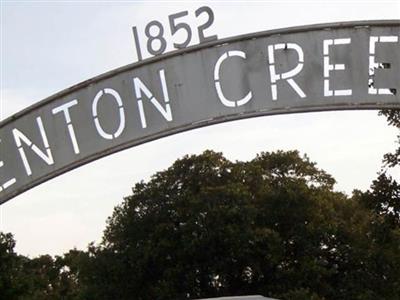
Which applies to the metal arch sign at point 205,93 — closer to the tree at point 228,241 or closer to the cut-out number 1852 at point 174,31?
the cut-out number 1852 at point 174,31

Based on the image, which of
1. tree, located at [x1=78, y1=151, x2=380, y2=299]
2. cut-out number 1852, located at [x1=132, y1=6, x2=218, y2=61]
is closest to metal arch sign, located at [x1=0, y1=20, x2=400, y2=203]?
cut-out number 1852, located at [x1=132, y1=6, x2=218, y2=61]

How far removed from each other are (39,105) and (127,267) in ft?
72.5

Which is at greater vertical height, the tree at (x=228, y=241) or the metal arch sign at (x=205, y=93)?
the tree at (x=228, y=241)

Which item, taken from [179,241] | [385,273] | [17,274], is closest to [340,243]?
[385,273]

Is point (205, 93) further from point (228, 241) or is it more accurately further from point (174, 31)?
point (228, 241)

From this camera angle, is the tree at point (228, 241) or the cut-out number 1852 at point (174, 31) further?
the tree at point (228, 241)

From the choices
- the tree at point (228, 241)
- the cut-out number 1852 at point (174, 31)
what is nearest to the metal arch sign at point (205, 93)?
the cut-out number 1852 at point (174, 31)

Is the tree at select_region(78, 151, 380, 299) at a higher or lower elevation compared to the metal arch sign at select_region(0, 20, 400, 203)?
higher

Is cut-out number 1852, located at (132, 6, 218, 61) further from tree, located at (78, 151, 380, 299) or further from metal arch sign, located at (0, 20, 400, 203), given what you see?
tree, located at (78, 151, 380, 299)

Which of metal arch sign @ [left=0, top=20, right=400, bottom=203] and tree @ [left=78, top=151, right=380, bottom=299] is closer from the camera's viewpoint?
metal arch sign @ [left=0, top=20, right=400, bottom=203]

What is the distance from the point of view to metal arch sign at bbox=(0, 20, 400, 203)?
25.3 feet

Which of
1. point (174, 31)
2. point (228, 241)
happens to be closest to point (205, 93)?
point (174, 31)

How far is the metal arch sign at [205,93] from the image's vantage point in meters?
7.71

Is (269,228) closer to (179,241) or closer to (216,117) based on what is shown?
(179,241)
